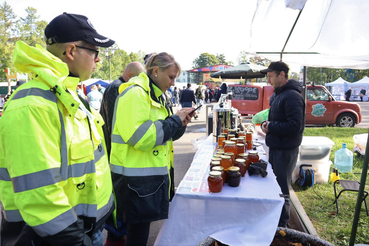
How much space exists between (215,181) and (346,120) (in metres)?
10.9

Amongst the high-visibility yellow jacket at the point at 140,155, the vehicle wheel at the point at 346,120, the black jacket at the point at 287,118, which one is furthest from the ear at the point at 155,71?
the vehicle wheel at the point at 346,120

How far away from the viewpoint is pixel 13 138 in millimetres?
946

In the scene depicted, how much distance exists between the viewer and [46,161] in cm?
99

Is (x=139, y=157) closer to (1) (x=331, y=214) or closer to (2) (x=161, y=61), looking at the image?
(2) (x=161, y=61)

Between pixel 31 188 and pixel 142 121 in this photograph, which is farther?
pixel 142 121

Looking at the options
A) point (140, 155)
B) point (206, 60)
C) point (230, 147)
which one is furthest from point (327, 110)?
point (206, 60)

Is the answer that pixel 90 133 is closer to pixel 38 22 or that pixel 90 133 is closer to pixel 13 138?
pixel 13 138

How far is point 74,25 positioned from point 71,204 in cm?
89

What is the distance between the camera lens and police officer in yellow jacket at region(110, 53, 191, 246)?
175 cm

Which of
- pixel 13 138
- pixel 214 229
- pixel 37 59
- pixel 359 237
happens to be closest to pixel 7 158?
pixel 13 138

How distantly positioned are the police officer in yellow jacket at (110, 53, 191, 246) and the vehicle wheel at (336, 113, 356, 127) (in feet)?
35.5

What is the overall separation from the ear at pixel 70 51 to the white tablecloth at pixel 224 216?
1.22 m

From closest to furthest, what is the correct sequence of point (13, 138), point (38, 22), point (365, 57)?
point (13, 138), point (365, 57), point (38, 22)

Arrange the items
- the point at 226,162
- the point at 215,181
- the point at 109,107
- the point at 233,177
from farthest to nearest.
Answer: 1. the point at 109,107
2. the point at 226,162
3. the point at 233,177
4. the point at 215,181
